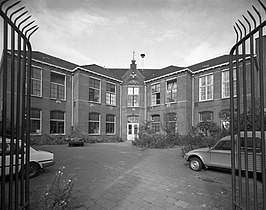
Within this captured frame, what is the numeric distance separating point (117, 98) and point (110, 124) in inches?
149

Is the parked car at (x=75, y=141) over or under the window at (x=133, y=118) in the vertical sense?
under

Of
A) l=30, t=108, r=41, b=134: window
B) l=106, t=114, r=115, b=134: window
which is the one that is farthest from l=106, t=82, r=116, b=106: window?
l=30, t=108, r=41, b=134: window

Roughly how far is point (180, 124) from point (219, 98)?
514 centimetres

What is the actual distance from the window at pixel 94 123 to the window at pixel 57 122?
10.2 ft

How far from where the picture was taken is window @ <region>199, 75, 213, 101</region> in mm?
20641

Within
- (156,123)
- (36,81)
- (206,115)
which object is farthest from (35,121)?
(206,115)

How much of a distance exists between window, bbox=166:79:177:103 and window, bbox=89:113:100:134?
30.5ft

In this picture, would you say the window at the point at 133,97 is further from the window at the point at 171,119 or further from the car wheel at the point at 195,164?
the car wheel at the point at 195,164

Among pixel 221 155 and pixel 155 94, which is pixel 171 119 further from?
pixel 221 155

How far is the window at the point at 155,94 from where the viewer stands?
24422 millimetres

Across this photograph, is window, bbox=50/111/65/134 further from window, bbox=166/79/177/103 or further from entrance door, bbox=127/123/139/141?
window, bbox=166/79/177/103

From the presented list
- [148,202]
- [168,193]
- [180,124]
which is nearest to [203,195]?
[168,193]

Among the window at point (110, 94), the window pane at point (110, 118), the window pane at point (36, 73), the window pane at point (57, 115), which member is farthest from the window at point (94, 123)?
the window pane at point (36, 73)

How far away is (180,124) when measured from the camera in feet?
68.6
